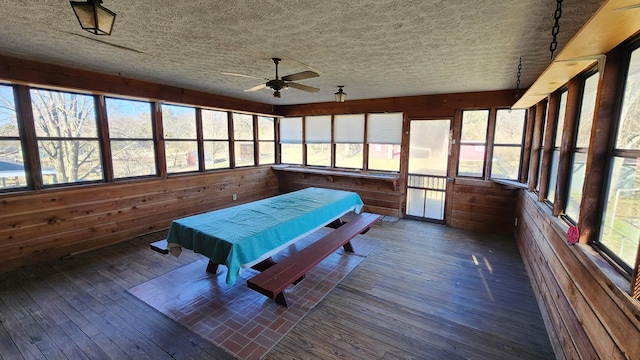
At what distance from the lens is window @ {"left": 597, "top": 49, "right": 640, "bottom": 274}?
1396 millimetres

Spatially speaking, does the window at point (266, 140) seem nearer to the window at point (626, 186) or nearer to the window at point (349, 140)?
the window at point (349, 140)

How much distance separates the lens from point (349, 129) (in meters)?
5.93

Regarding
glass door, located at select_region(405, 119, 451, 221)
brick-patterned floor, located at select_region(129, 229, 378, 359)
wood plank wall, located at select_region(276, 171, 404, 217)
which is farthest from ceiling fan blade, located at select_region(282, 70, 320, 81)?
wood plank wall, located at select_region(276, 171, 404, 217)

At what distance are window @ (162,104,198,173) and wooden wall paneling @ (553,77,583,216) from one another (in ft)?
17.8

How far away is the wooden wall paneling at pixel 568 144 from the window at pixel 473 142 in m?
2.36

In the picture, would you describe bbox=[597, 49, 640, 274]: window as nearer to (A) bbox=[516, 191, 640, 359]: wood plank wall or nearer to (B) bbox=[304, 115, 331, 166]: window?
(A) bbox=[516, 191, 640, 359]: wood plank wall

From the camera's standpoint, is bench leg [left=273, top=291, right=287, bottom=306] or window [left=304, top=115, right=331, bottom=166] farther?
window [left=304, top=115, right=331, bottom=166]

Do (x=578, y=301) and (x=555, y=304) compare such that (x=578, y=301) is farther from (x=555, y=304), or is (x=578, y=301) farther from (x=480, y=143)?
(x=480, y=143)

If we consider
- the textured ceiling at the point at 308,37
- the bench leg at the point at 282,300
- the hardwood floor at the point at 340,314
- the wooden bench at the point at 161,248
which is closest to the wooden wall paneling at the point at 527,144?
the textured ceiling at the point at 308,37

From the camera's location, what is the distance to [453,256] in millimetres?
3713

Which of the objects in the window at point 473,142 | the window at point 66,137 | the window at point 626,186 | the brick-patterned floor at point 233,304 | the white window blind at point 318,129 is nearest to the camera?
the window at point 626,186

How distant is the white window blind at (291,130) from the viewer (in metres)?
6.66

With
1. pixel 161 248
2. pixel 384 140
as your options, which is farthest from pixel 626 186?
pixel 384 140

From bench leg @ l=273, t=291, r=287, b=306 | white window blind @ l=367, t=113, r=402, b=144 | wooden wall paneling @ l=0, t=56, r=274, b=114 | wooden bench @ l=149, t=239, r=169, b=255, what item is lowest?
bench leg @ l=273, t=291, r=287, b=306
